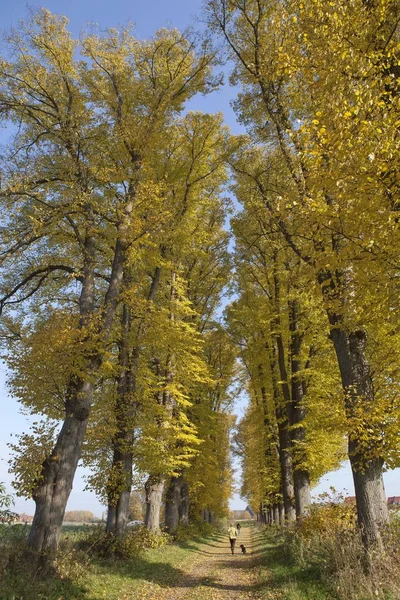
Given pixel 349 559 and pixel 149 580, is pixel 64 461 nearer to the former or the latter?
pixel 149 580

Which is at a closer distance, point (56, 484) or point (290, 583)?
point (290, 583)

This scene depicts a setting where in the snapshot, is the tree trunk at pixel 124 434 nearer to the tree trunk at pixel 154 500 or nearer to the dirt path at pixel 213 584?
the dirt path at pixel 213 584

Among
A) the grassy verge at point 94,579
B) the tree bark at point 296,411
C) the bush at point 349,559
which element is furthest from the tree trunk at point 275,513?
the bush at point 349,559

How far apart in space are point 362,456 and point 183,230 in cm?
1010

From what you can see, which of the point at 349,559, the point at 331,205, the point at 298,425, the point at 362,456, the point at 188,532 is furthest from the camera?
the point at 188,532

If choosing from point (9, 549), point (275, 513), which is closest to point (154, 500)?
point (9, 549)

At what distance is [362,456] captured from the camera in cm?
753

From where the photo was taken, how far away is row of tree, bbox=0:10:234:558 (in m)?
9.44

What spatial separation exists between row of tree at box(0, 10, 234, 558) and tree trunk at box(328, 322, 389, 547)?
5506 millimetres

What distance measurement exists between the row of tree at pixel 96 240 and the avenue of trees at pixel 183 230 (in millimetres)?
64

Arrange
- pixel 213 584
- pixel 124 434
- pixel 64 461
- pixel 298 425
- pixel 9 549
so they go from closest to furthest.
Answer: pixel 9 549
pixel 64 461
pixel 213 584
pixel 124 434
pixel 298 425

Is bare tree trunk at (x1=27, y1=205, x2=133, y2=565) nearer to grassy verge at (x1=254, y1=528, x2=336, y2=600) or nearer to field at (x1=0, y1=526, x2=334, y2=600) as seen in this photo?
field at (x1=0, y1=526, x2=334, y2=600)

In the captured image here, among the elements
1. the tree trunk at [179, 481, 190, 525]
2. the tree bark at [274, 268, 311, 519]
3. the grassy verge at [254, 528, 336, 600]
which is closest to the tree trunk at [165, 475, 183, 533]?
the tree trunk at [179, 481, 190, 525]

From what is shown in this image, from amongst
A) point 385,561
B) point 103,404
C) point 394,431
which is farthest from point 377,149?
point 103,404
